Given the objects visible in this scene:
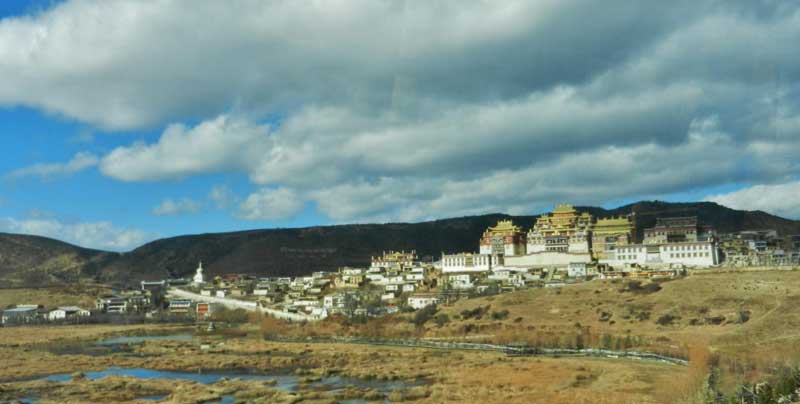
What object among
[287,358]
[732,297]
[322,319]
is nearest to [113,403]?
[287,358]

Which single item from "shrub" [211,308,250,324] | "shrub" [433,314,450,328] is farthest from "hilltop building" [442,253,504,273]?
"shrub" [211,308,250,324]

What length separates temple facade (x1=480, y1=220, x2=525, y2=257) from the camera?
386 ft

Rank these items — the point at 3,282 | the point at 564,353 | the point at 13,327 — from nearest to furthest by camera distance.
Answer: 1. the point at 564,353
2. the point at 13,327
3. the point at 3,282

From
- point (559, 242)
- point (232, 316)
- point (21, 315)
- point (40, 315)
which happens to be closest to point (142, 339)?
point (232, 316)

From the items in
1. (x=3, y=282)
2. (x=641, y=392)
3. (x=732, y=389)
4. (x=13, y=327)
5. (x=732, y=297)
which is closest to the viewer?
(x=732, y=389)

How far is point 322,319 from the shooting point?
9762 cm

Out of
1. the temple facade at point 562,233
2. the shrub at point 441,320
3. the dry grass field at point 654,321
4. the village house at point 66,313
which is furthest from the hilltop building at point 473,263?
the village house at point 66,313

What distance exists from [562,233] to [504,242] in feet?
33.5

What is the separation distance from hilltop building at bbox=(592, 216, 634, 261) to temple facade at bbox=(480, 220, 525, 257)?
13.6 m

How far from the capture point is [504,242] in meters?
119

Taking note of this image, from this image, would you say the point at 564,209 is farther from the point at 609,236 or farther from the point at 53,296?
the point at 53,296

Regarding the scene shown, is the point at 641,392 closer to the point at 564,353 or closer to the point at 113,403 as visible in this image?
the point at 564,353

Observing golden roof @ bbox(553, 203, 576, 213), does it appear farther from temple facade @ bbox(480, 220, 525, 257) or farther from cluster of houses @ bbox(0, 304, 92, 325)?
cluster of houses @ bbox(0, 304, 92, 325)

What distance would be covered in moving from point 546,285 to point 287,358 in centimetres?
4288
